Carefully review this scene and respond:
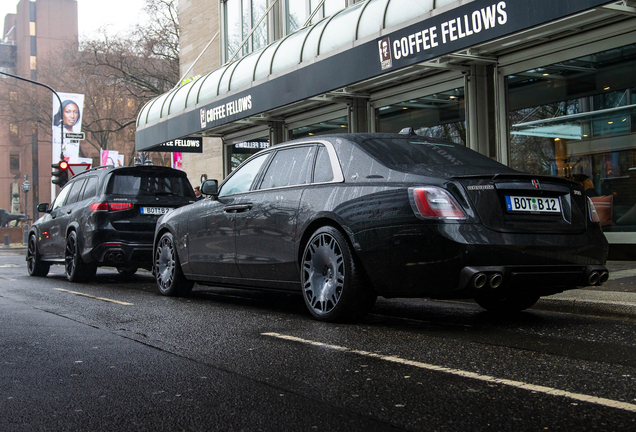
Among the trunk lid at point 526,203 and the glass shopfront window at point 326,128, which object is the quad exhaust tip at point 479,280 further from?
the glass shopfront window at point 326,128

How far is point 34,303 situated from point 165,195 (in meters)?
3.47

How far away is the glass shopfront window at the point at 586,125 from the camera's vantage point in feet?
35.8

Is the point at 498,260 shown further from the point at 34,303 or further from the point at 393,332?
the point at 34,303

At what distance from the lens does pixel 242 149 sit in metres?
22.6

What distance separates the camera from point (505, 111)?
41.2 ft

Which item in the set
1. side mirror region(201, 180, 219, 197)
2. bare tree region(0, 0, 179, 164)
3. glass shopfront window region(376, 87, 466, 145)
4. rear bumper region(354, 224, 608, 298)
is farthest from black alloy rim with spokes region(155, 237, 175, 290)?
bare tree region(0, 0, 179, 164)

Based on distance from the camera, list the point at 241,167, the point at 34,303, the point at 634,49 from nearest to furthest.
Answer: the point at 241,167, the point at 34,303, the point at 634,49

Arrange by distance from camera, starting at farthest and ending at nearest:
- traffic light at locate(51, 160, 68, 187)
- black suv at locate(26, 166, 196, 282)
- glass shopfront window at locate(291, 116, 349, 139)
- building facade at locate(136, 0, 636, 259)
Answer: traffic light at locate(51, 160, 68, 187) < glass shopfront window at locate(291, 116, 349, 139) < black suv at locate(26, 166, 196, 282) < building facade at locate(136, 0, 636, 259)

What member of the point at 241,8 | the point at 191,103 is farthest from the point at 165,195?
the point at 241,8

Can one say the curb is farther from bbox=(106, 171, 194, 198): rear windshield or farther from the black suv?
bbox=(106, 171, 194, 198): rear windshield

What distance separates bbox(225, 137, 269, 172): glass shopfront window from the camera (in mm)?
21469

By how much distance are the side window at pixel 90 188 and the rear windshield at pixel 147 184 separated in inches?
17.3

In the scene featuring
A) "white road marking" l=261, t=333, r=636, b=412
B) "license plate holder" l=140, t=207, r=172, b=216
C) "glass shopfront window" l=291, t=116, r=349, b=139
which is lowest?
"white road marking" l=261, t=333, r=636, b=412

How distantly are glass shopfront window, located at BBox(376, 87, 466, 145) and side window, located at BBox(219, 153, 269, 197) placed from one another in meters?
6.70
